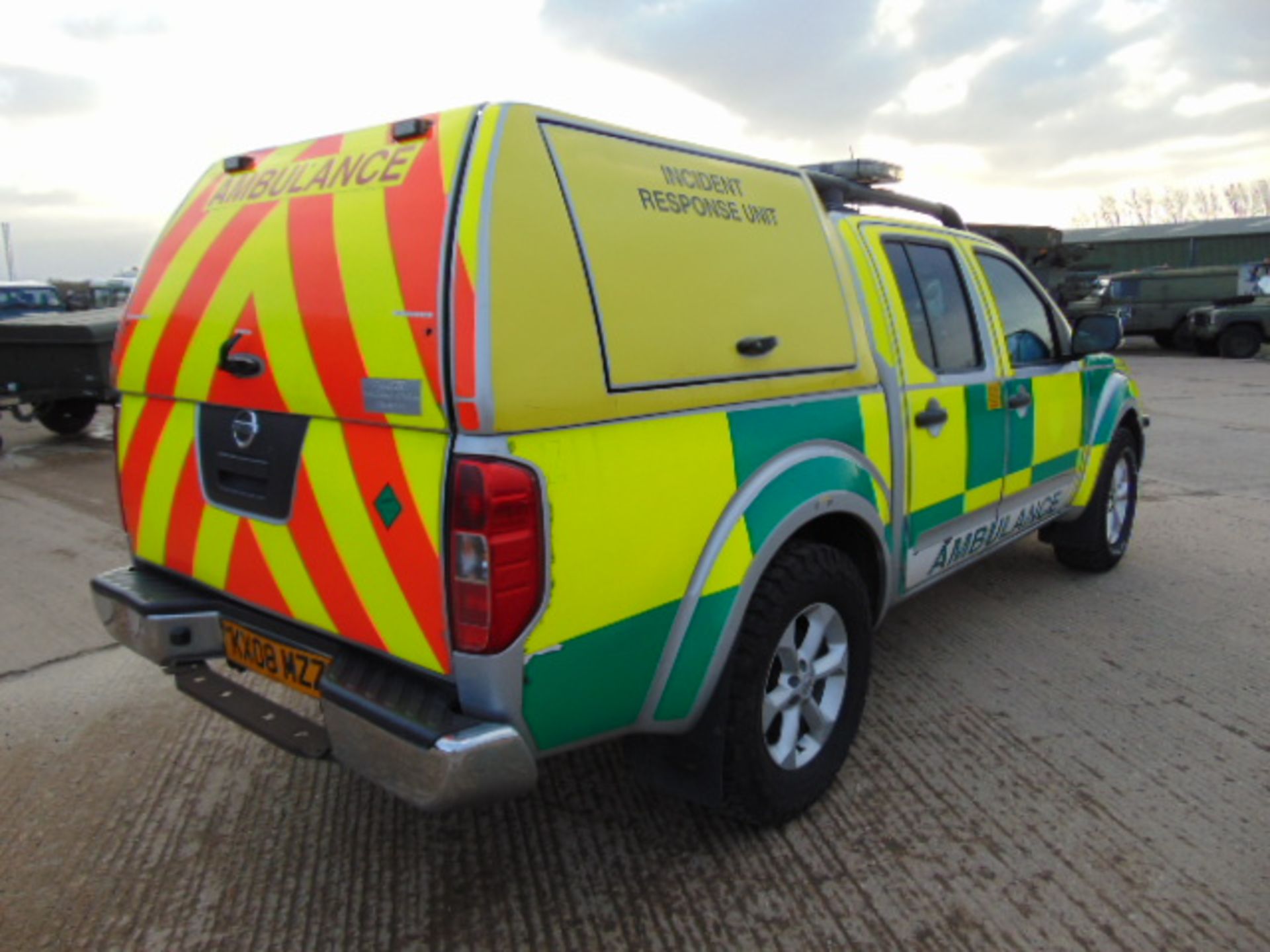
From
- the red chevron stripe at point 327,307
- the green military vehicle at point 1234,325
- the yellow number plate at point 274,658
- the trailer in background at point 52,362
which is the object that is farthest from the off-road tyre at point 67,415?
the green military vehicle at point 1234,325

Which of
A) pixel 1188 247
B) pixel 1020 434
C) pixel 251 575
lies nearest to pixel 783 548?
pixel 251 575

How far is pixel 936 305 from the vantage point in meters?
3.34

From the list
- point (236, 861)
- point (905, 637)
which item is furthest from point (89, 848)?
point (905, 637)

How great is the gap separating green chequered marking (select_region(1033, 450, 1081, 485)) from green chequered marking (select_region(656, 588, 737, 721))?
7.56 ft

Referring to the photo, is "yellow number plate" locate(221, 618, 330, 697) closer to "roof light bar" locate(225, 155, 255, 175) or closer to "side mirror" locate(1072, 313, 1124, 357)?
"roof light bar" locate(225, 155, 255, 175)

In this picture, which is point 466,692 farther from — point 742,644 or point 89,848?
point 89,848

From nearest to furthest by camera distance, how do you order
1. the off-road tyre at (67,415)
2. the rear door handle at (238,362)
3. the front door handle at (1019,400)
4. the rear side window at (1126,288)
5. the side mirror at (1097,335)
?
the rear door handle at (238,362) → the front door handle at (1019,400) → the side mirror at (1097,335) → the off-road tyre at (67,415) → the rear side window at (1126,288)

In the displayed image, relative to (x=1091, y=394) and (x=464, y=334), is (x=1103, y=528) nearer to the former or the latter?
(x=1091, y=394)

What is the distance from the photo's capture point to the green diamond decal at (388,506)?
1935 mm

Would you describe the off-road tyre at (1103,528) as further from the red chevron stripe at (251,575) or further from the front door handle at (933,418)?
the red chevron stripe at (251,575)

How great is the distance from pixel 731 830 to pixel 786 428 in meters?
1.15

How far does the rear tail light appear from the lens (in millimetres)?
1768

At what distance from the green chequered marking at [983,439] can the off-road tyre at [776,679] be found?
36.5 inches

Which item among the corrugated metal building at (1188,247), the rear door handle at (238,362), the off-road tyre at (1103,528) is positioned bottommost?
the off-road tyre at (1103,528)
